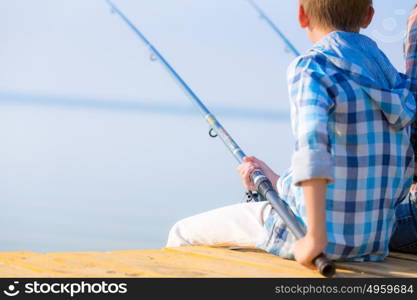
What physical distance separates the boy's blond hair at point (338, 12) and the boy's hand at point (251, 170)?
1.49 ft

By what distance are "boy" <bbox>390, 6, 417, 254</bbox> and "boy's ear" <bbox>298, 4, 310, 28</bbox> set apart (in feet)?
1.37

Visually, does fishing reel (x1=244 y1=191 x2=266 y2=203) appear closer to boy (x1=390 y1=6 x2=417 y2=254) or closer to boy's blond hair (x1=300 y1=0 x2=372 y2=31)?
boy (x1=390 y1=6 x2=417 y2=254)

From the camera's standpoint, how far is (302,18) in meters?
2.15

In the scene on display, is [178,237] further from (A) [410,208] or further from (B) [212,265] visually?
(A) [410,208]

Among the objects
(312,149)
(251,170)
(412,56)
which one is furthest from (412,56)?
(312,149)

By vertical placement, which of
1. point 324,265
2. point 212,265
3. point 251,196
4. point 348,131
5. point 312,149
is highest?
point 251,196

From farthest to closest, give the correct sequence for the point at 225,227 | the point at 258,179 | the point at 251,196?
the point at 251,196 < the point at 225,227 < the point at 258,179

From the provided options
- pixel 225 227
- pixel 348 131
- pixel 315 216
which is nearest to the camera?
pixel 315 216

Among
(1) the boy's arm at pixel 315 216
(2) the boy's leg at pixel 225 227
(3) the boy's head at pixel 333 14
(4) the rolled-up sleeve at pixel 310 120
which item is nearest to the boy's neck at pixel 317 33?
(3) the boy's head at pixel 333 14

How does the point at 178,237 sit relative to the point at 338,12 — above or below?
below

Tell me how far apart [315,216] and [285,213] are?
27 cm

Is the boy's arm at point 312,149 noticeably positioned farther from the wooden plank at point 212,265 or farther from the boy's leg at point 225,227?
the boy's leg at point 225,227

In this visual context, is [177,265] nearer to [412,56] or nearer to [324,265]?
[324,265]

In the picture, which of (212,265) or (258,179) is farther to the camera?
(258,179)
